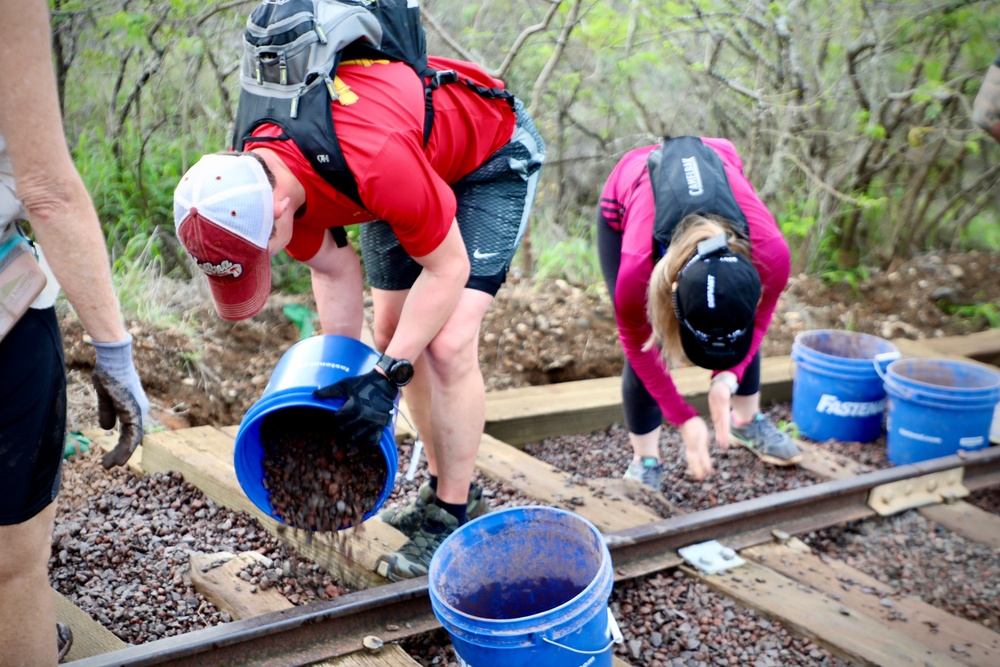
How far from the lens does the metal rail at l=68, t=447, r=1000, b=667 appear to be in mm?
2525

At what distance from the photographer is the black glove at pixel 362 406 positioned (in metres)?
2.45

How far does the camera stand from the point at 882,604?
324cm

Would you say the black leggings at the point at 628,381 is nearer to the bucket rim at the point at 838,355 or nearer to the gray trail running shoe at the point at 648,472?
the gray trail running shoe at the point at 648,472

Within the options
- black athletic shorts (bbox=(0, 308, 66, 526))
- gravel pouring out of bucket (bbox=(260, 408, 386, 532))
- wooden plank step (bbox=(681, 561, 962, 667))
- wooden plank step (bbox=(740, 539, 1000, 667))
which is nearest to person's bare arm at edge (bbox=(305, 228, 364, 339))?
gravel pouring out of bucket (bbox=(260, 408, 386, 532))

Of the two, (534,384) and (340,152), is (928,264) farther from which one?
(340,152)

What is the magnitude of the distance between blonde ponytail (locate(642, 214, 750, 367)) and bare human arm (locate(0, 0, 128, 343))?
1.86 m

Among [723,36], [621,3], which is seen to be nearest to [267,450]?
[723,36]

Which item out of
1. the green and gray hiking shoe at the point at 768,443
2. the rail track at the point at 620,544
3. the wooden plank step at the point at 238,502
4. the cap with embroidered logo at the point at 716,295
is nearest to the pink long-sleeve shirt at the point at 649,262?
the cap with embroidered logo at the point at 716,295

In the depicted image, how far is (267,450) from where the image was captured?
2.75 meters

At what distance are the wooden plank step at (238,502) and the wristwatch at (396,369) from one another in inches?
33.1

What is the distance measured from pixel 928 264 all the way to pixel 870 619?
563 centimetres

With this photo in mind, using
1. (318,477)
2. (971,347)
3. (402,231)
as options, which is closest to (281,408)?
(318,477)

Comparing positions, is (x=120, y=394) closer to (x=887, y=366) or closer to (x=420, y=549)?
(x=420, y=549)

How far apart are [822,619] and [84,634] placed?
247 cm
